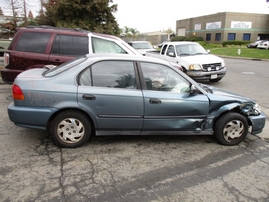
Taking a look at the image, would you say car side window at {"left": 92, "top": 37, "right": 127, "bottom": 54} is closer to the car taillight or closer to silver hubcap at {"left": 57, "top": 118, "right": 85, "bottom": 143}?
the car taillight

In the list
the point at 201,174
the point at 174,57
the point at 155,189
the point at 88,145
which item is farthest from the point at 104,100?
the point at 174,57

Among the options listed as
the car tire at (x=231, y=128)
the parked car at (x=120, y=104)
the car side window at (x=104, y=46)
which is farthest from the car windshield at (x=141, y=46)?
the car tire at (x=231, y=128)

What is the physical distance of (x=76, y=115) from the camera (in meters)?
3.59

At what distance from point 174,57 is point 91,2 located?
14.2 meters

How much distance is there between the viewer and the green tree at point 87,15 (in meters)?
20.8

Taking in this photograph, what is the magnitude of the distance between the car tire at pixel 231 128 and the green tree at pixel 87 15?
19093mm

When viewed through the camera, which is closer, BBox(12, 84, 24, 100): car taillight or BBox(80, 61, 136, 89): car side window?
BBox(12, 84, 24, 100): car taillight

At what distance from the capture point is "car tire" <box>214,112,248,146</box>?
3928 millimetres

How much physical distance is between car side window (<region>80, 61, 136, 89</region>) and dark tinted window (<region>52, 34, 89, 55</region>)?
2.50 metres

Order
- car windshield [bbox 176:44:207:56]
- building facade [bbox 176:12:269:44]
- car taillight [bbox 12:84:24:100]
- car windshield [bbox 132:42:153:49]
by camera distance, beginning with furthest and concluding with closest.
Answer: building facade [bbox 176:12:269:44] < car windshield [bbox 132:42:153:49] < car windshield [bbox 176:44:207:56] < car taillight [bbox 12:84:24:100]

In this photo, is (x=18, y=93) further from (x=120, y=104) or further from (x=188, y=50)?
(x=188, y=50)

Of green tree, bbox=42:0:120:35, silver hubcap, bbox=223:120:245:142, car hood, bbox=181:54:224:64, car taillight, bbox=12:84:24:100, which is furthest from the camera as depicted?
green tree, bbox=42:0:120:35

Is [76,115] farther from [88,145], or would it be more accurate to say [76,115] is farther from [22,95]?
[22,95]

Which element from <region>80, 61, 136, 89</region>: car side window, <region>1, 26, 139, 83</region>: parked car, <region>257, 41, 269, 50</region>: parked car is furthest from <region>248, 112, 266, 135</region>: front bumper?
<region>257, 41, 269, 50</region>: parked car
